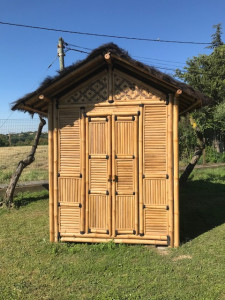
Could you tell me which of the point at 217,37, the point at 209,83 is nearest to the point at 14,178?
the point at 209,83

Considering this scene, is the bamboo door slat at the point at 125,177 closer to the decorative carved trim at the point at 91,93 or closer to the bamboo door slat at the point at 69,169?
the decorative carved trim at the point at 91,93

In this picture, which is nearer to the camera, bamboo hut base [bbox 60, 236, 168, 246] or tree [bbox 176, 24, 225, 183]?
bamboo hut base [bbox 60, 236, 168, 246]

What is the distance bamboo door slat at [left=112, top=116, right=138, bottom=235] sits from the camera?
4.53m

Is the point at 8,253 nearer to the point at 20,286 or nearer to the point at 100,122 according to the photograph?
the point at 20,286

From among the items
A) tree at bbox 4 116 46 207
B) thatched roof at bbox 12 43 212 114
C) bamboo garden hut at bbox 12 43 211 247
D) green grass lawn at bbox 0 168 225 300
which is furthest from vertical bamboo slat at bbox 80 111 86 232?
tree at bbox 4 116 46 207

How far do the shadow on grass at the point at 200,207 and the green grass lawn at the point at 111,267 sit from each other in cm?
5

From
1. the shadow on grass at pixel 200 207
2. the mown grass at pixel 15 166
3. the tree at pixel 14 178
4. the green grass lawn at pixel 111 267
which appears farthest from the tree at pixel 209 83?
the green grass lawn at pixel 111 267

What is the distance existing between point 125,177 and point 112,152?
490mm

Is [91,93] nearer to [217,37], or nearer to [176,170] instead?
[176,170]

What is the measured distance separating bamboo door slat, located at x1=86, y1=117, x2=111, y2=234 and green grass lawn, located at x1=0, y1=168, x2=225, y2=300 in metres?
0.40

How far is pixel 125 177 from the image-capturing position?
4566 millimetres

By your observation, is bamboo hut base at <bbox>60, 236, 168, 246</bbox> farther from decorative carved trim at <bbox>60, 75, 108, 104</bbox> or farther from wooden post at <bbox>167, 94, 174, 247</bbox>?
decorative carved trim at <bbox>60, 75, 108, 104</bbox>

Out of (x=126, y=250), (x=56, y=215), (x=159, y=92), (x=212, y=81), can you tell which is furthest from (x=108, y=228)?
(x=212, y=81)

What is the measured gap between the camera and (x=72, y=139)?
15.3 feet
